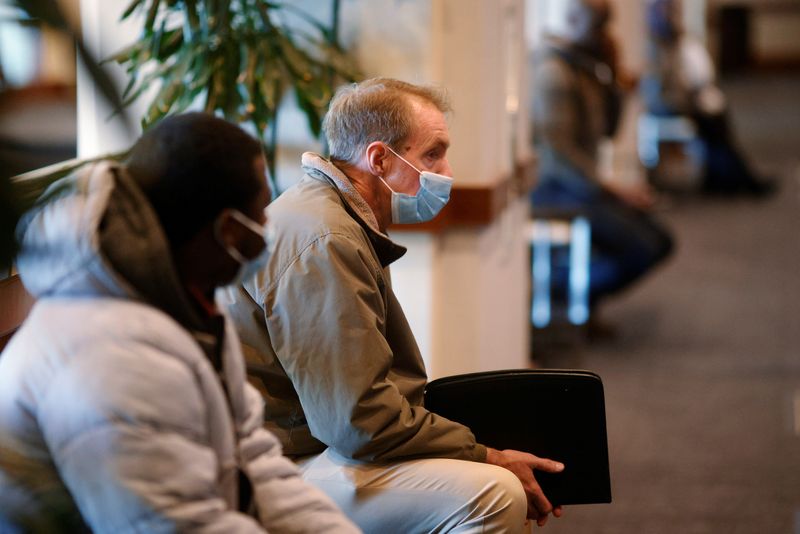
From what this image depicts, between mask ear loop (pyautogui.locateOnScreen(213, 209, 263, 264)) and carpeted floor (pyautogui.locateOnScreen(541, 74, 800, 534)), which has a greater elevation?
mask ear loop (pyautogui.locateOnScreen(213, 209, 263, 264))

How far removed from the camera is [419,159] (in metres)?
2.17

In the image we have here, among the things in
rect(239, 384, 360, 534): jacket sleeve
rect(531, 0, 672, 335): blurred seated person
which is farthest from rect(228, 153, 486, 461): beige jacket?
rect(531, 0, 672, 335): blurred seated person

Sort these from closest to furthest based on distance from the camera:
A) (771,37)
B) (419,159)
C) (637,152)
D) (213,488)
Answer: (213,488)
(419,159)
(637,152)
(771,37)

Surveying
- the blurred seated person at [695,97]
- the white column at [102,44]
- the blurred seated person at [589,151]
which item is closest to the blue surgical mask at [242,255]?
the white column at [102,44]

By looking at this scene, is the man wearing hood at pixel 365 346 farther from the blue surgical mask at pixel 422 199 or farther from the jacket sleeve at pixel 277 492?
the jacket sleeve at pixel 277 492

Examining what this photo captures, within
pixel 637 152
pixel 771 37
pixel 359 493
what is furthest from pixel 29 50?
pixel 771 37

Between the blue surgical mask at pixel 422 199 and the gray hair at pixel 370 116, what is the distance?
0.12 feet

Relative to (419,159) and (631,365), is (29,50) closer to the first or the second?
Result: (419,159)

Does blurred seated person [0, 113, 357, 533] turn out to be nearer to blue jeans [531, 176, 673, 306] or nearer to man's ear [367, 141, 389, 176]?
man's ear [367, 141, 389, 176]

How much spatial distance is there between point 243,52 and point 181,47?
6.4 inches

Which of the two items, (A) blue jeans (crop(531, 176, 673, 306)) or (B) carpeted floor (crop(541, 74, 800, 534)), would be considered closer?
(B) carpeted floor (crop(541, 74, 800, 534))

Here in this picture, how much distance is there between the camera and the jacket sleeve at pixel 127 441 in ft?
3.92

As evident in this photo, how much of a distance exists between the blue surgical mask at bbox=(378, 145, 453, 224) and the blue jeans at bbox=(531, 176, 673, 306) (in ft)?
10.4

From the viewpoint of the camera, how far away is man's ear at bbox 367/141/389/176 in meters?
2.15
